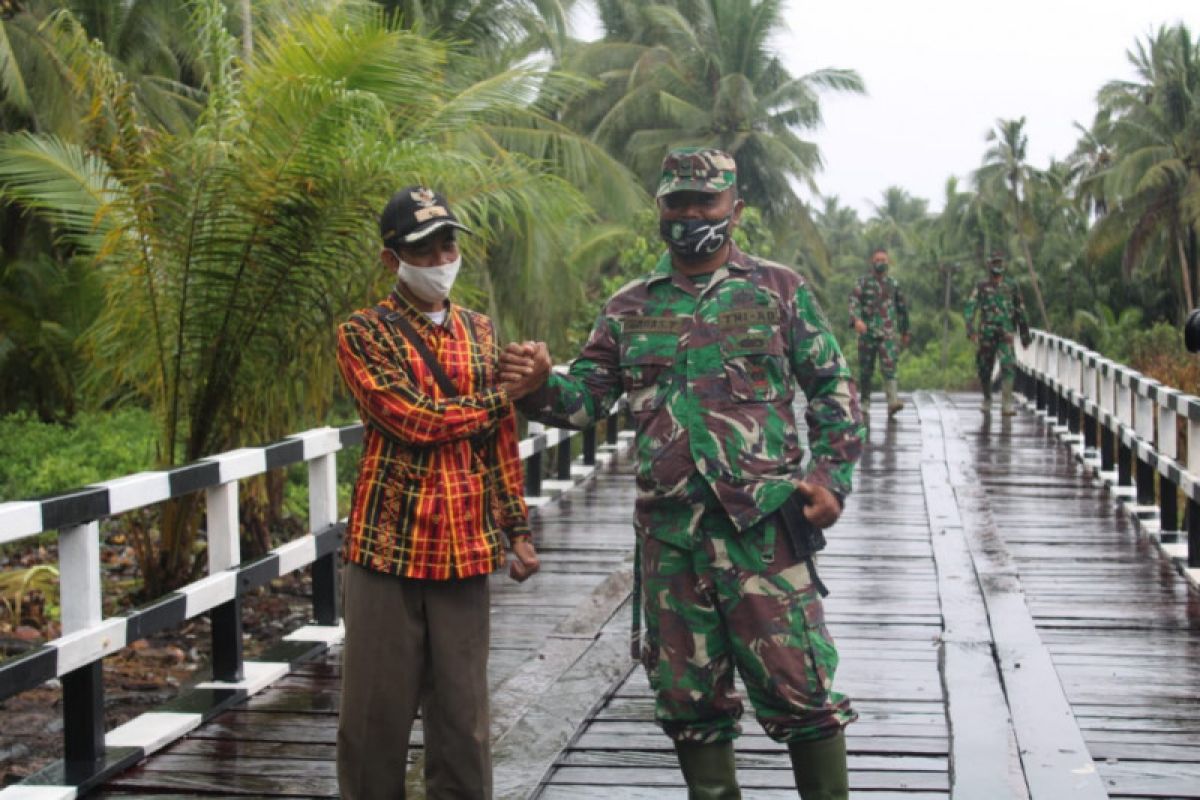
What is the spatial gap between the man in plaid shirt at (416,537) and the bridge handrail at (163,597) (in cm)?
97

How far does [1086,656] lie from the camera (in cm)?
729

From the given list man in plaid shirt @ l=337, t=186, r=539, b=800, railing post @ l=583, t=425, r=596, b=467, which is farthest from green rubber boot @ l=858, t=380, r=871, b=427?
man in plaid shirt @ l=337, t=186, r=539, b=800

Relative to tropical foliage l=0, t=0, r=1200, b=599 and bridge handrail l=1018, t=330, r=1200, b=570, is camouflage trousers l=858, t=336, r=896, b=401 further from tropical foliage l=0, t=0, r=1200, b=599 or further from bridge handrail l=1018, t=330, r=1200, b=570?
tropical foliage l=0, t=0, r=1200, b=599

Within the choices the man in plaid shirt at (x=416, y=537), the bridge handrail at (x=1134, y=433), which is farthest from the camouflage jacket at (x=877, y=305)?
the man in plaid shirt at (x=416, y=537)

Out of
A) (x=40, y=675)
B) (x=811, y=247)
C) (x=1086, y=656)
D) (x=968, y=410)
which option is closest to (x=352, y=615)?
(x=40, y=675)

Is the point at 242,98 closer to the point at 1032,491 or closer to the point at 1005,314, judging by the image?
the point at 1032,491

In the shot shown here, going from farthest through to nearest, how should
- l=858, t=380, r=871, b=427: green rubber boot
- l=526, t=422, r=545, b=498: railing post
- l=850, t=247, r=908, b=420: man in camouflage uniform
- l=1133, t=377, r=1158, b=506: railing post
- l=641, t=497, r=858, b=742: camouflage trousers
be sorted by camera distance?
l=858, t=380, r=871, b=427: green rubber boot, l=850, t=247, r=908, b=420: man in camouflage uniform, l=526, t=422, r=545, b=498: railing post, l=1133, t=377, r=1158, b=506: railing post, l=641, t=497, r=858, b=742: camouflage trousers

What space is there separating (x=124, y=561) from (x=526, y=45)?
65.5 ft

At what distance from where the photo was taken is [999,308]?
19750 millimetres

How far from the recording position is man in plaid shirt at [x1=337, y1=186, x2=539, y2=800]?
4465 mm

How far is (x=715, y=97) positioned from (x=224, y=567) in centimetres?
3995

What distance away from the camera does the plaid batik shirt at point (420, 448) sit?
4.46 meters

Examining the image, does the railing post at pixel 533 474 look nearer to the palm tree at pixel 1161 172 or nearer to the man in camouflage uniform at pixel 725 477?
the man in camouflage uniform at pixel 725 477

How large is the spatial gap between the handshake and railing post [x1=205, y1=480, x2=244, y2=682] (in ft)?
7.00
